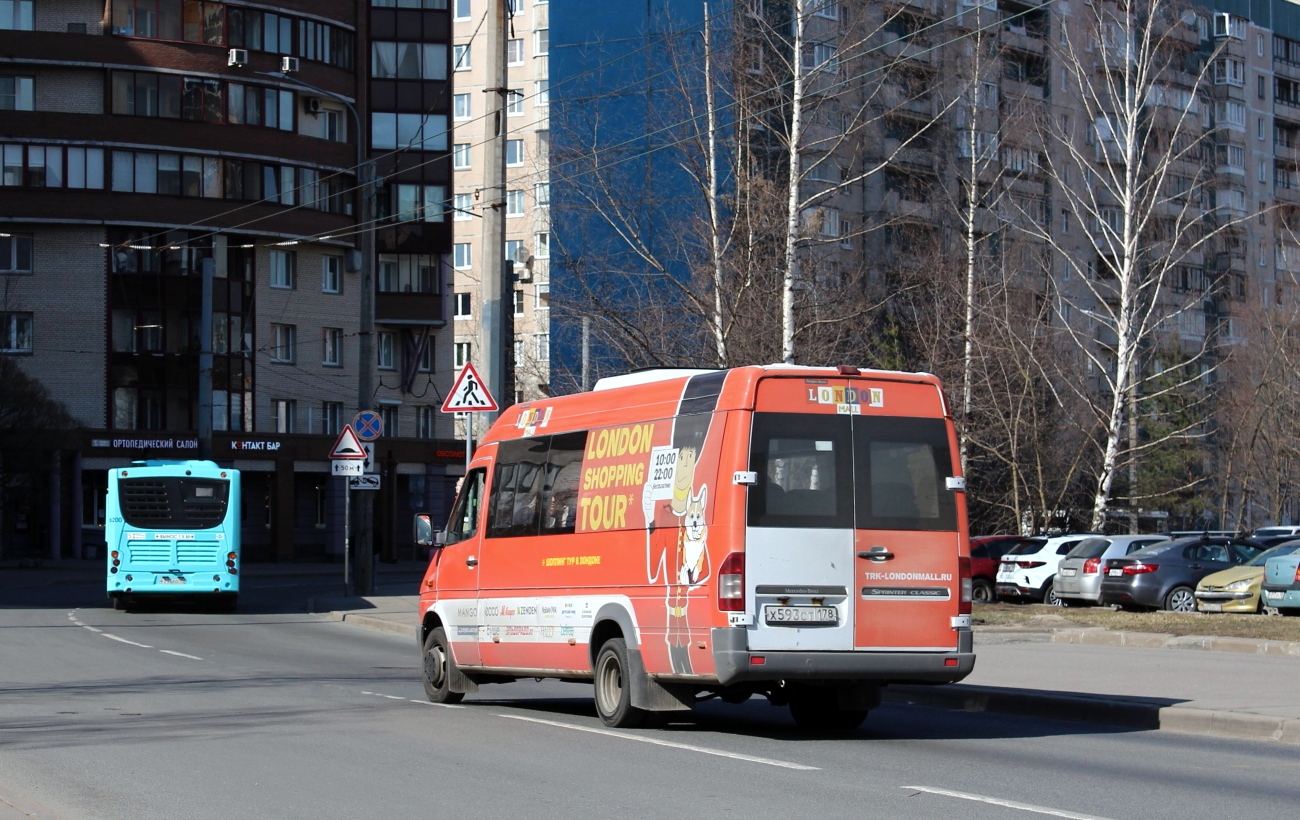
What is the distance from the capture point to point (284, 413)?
62.2 meters

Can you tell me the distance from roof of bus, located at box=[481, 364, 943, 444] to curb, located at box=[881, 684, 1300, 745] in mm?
3405

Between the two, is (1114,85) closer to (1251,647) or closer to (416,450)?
(1251,647)

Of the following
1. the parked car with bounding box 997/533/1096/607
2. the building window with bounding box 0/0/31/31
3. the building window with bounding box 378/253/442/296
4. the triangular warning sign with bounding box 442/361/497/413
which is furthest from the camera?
the building window with bounding box 378/253/442/296

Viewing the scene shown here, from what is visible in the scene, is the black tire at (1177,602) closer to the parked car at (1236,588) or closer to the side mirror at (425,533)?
the parked car at (1236,588)

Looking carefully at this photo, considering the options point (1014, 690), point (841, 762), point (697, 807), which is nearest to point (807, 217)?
point (1014, 690)

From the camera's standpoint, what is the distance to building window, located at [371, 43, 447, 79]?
64.8 m

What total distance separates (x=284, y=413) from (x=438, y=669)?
48345mm

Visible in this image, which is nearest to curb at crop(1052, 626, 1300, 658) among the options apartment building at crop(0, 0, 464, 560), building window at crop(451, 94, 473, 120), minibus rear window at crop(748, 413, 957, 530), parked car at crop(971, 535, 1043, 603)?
minibus rear window at crop(748, 413, 957, 530)

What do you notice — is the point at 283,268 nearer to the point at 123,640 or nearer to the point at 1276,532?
the point at 1276,532

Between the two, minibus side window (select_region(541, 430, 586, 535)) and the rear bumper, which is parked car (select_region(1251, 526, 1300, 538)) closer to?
minibus side window (select_region(541, 430, 586, 535))

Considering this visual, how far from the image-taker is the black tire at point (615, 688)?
12.6m

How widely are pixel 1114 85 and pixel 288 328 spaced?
114ft

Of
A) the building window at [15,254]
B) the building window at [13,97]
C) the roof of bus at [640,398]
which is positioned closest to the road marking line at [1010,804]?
the roof of bus at [640,398]

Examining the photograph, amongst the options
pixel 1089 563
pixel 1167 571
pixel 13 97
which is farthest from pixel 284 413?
pixel 1167 571
